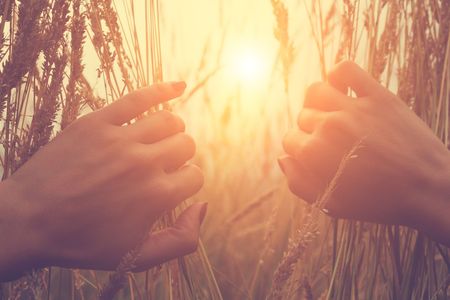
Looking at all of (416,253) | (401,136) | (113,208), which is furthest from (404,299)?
(113,208)

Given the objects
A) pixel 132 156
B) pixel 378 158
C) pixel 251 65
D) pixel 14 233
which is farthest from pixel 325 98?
pixel 251 65

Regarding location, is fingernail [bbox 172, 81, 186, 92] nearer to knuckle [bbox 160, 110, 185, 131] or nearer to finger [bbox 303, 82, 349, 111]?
knuckle [bbox 160, 110, 185, 131]

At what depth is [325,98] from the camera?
1166 mm

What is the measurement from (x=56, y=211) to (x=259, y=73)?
1154mm

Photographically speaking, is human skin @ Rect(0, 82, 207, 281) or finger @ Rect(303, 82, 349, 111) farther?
finger @ Rect(303, 82, 349, 111)

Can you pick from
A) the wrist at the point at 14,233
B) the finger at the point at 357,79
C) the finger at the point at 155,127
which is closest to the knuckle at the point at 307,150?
the finger at the point at 357,79

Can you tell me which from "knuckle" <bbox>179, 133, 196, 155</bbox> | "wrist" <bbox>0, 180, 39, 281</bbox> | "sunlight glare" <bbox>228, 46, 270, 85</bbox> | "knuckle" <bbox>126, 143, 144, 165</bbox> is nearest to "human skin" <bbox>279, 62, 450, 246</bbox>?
"knuckle" <bbox>179, 133, 196, 155</bbox>

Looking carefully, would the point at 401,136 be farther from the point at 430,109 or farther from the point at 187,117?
the point at 187,117

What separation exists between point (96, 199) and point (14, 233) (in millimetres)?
134

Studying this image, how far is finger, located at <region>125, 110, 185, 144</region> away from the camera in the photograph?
3.44ft

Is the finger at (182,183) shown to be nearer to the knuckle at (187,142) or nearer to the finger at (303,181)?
the knuckle at (187,142)

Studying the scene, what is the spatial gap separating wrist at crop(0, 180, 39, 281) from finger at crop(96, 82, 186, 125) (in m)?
0.19

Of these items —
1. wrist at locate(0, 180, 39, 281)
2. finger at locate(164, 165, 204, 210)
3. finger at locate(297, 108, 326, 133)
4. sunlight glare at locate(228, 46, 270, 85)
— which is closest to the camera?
A: wrist at locate(0, 180, 39, 281)

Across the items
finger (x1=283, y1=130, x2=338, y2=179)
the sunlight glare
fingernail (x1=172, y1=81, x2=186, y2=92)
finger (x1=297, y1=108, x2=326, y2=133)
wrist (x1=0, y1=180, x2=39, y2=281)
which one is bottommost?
wrist (x1=0, y1=180, x2=39, y2=281)
